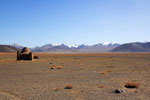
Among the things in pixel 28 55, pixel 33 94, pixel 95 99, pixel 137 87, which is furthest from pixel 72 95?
pixel 28 55

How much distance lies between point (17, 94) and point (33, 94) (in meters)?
0.98

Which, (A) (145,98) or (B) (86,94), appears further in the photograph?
(B) (86,94)

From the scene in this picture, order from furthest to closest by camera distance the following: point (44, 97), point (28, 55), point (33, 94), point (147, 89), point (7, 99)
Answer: point (28, 55) → point (147, 89) → point (33, 94) → point (44, 97) → point (7, 99)

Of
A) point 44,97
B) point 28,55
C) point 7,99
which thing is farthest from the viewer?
point 28,55

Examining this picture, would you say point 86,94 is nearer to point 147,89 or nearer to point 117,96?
point 117,96

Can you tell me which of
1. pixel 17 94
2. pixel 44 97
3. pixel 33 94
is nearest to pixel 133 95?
pixel 44 97

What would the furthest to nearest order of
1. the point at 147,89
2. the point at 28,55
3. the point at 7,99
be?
the point at 28,55
the point at 147,89
the point at 7,99

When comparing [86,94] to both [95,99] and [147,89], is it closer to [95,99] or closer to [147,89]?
[95,99]

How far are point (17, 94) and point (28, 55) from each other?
33.5m

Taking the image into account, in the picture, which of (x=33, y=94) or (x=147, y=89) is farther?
(x=147, y=89)

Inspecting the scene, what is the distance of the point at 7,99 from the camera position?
10.3 m

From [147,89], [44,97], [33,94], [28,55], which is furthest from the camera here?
[28,55]

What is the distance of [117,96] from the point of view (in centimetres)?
1111

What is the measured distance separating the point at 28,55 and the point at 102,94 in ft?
115
